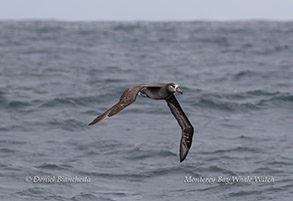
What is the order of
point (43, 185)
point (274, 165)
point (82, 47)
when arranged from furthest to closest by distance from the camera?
1. point (82, 47)
2. point (274, 165)
3. point (43, 185)

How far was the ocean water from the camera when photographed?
14.5 meters

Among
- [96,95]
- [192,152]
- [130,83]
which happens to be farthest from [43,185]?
[130,83]

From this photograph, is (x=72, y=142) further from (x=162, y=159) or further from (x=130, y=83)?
(x=130, y=83)

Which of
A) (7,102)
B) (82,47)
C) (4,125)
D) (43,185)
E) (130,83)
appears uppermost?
(82,47)

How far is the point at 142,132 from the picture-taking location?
19.8m

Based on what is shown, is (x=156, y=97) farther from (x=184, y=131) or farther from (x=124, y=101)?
(x=184, y=131)

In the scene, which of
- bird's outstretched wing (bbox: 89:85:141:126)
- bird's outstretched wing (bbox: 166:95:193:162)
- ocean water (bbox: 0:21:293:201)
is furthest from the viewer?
ocean water (bbox: 0:21:293:201)

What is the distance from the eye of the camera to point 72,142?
60.2ft

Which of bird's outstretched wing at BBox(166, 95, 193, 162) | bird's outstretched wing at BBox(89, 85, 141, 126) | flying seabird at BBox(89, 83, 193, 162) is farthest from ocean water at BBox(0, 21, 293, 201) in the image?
bird's outstretched wing at BBox(89, 85, 141, 126)

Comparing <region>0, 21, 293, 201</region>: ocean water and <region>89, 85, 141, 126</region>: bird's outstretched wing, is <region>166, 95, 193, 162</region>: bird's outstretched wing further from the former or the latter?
<region>89, 85, 141, 126</region>: bird's outstretched wing

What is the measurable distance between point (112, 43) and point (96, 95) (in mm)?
25959

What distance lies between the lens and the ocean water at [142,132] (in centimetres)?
1451

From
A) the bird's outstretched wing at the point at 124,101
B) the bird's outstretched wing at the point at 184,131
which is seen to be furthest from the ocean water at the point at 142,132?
the bird's outstretched wing at the point at 124,101

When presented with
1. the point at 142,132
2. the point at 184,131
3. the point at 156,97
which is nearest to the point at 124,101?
the point at 156,97
